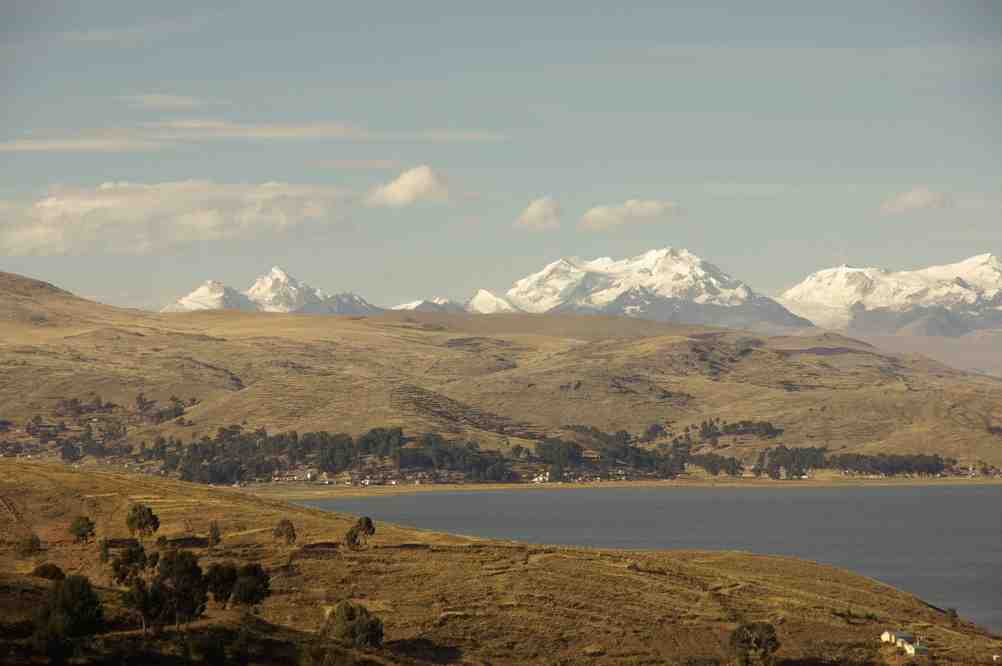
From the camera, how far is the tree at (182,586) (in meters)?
104

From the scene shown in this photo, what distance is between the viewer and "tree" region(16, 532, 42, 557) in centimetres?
13388

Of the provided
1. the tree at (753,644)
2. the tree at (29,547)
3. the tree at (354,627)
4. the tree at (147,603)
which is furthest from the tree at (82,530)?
the tree at (753,644)

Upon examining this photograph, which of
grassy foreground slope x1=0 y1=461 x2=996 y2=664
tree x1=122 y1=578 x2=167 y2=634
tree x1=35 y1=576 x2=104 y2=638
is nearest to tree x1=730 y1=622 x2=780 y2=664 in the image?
grassy foreground slope x1=0 y1=461 x2=996 y2=664

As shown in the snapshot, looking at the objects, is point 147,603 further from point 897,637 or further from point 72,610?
point 897,637

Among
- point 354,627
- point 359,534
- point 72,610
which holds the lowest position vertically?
point 354,627

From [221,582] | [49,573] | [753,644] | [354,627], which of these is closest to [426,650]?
[354,627]

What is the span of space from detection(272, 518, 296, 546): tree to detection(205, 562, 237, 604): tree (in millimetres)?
25849

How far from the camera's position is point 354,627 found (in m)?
107

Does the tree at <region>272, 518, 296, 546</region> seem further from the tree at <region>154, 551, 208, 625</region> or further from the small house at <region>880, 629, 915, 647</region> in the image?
the small house at <region>880, 629, 915, 647</region>

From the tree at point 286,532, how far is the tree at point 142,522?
1108 centimetres

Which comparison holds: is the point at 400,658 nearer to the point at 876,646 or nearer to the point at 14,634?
the point at 14,634

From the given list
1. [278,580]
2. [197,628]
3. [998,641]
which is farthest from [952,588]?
[197,628]

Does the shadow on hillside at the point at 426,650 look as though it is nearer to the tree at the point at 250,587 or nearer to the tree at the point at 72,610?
the tree at the point at 250,587

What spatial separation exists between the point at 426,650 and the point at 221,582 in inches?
631
